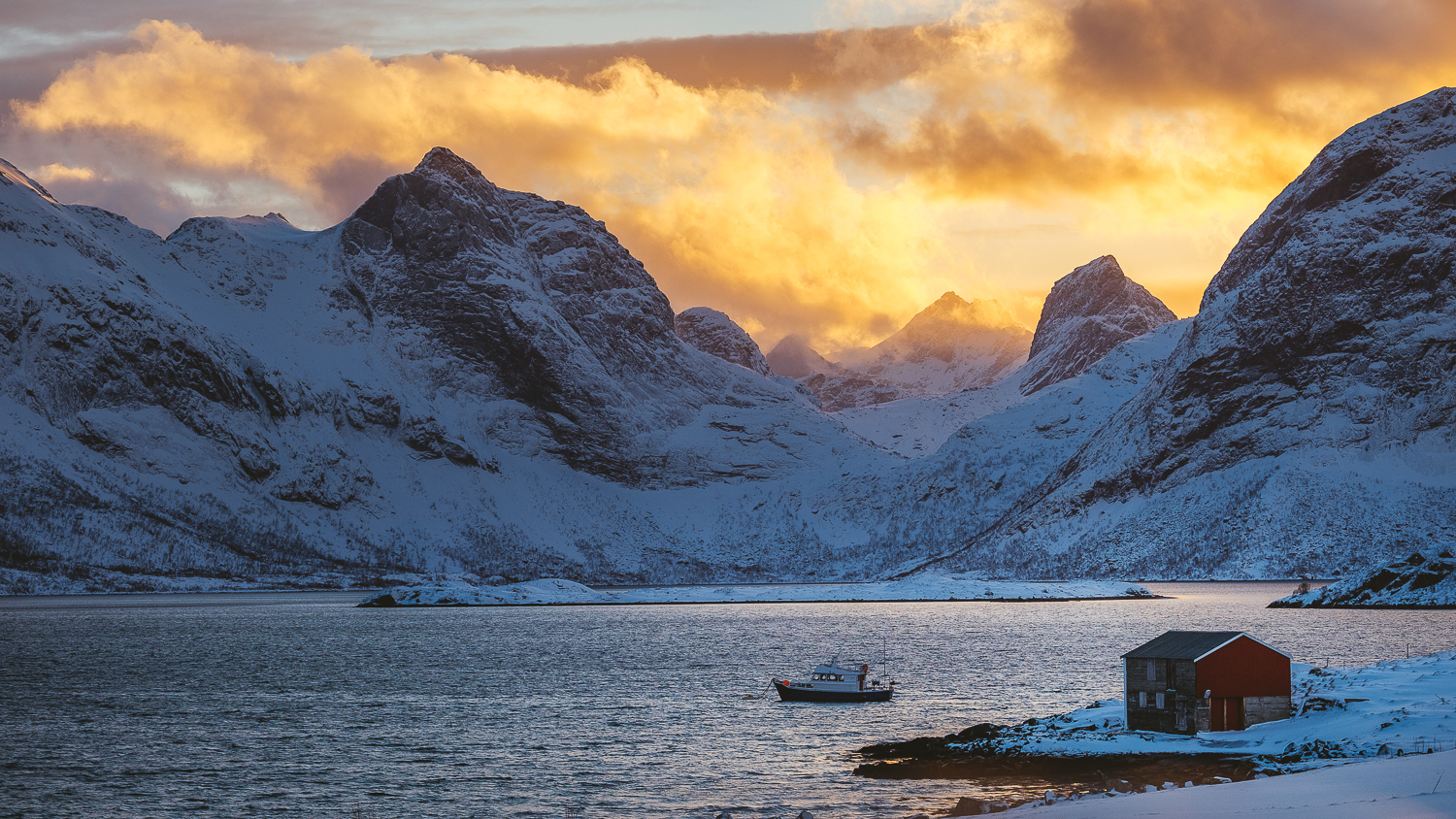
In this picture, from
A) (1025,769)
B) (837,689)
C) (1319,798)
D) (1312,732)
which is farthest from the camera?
(837,689)

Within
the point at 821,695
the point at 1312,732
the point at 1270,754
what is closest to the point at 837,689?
the point at 821,695

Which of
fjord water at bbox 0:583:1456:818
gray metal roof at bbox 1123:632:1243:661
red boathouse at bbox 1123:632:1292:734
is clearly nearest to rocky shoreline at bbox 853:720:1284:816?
fjord water at bbox 0:583:1456:818

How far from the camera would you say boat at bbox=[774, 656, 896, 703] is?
9806 centimetres

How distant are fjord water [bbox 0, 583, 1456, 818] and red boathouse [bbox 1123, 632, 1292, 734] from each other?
509 inches

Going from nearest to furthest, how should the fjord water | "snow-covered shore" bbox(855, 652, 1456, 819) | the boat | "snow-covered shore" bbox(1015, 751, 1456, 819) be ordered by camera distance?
"snow-covered shore" bbox(1015, 751, 1456, 819)
"snow-covered shore" bbox(855, 652, 1456, 819)
the fjord water
the boat

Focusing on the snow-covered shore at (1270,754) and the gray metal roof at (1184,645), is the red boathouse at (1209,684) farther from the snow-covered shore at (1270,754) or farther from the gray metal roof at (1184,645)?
the snow-covered shore at (1270,754)

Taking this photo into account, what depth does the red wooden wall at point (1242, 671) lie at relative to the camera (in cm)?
6388

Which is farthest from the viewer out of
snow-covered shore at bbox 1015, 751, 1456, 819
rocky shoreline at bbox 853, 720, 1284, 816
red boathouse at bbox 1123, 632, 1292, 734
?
red boathouse at bbox 1123, 632, 1292, 734

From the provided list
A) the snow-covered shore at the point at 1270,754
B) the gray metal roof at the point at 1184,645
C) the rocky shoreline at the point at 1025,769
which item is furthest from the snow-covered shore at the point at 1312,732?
the gray metal roof at the point at 1184,645

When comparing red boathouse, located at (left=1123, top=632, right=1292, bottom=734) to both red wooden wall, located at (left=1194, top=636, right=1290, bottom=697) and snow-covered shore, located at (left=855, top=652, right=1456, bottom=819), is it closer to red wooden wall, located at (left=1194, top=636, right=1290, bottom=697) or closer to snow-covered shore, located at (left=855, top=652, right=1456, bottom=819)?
red wooden wall, located at (left=1194, top=636, right=1290, bottom=697)

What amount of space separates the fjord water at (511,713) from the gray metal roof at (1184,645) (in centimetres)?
1350

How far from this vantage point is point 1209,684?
64.4 m

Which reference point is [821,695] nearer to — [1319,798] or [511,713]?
[511,713]

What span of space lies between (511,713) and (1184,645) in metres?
49.1
